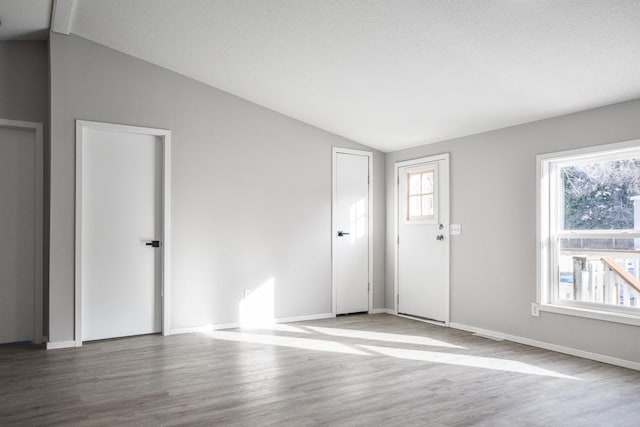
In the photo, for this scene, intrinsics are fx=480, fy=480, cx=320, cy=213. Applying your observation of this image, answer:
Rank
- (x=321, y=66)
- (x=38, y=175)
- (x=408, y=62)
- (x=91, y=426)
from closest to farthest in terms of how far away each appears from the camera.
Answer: (x=91, y=426) < (x=408, y=62) < (x=321, y=66) < (x=38, y=175)

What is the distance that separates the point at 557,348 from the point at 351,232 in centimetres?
280

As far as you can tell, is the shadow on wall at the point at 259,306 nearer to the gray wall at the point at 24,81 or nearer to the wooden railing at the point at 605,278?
the gray wall at the point at 24,81

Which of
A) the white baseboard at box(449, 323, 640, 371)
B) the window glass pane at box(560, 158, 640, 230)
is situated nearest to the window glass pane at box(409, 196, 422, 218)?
the white baseboard at box(449, 323, 640, 371)

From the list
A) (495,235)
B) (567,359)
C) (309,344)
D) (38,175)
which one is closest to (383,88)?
(495,235)

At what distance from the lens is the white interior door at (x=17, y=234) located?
15.1 ft

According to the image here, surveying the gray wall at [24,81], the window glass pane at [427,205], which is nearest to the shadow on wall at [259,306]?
the window glass pane at [427,205]

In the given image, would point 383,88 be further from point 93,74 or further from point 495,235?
point 93,74

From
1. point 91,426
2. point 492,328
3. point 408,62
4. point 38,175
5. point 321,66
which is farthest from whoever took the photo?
point 492,328

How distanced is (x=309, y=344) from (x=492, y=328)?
6.46 ft

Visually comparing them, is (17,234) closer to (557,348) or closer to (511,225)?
(511,225)

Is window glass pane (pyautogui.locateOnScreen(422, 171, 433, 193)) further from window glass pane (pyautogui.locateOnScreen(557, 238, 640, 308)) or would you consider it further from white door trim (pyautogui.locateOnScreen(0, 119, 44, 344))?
white door trim (pyautogui.locateOnScreen(0, 119, 44, 344))

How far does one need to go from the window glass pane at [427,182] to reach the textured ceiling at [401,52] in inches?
25.0

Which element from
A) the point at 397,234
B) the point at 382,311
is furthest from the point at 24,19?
the point at 382,311

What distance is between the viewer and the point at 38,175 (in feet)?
15.5
